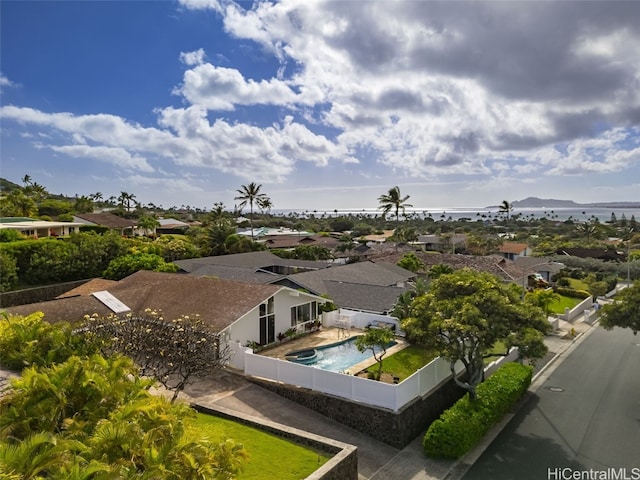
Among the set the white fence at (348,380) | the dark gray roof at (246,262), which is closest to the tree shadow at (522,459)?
the white fence at (348,380)

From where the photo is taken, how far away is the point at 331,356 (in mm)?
24266

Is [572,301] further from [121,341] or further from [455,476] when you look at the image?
[121,341]

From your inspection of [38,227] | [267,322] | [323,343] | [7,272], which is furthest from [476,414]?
[38,227]

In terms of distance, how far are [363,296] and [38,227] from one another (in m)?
40.3

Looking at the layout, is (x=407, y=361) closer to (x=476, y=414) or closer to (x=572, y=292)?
(x=476, y=414)

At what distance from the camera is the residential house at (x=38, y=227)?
4922 cm

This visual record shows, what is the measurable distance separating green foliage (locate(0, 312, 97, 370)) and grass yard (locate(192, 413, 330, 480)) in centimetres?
447

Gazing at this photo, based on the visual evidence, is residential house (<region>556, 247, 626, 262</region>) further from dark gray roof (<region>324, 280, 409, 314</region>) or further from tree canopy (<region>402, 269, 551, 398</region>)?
tree canopy (<region>402, 269, 551, 398</region>)

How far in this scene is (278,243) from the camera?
76.1 metres

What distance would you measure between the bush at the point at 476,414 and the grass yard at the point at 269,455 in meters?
4.65

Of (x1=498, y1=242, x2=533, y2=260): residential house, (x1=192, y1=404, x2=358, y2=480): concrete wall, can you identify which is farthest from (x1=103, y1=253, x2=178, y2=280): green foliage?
(x1=498, y1=242, x2=533, y2=260): residential house

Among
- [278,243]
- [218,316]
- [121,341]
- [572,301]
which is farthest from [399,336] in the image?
[278,243]

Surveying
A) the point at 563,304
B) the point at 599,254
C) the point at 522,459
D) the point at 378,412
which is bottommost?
the point at 563,304

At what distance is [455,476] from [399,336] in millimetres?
12951
